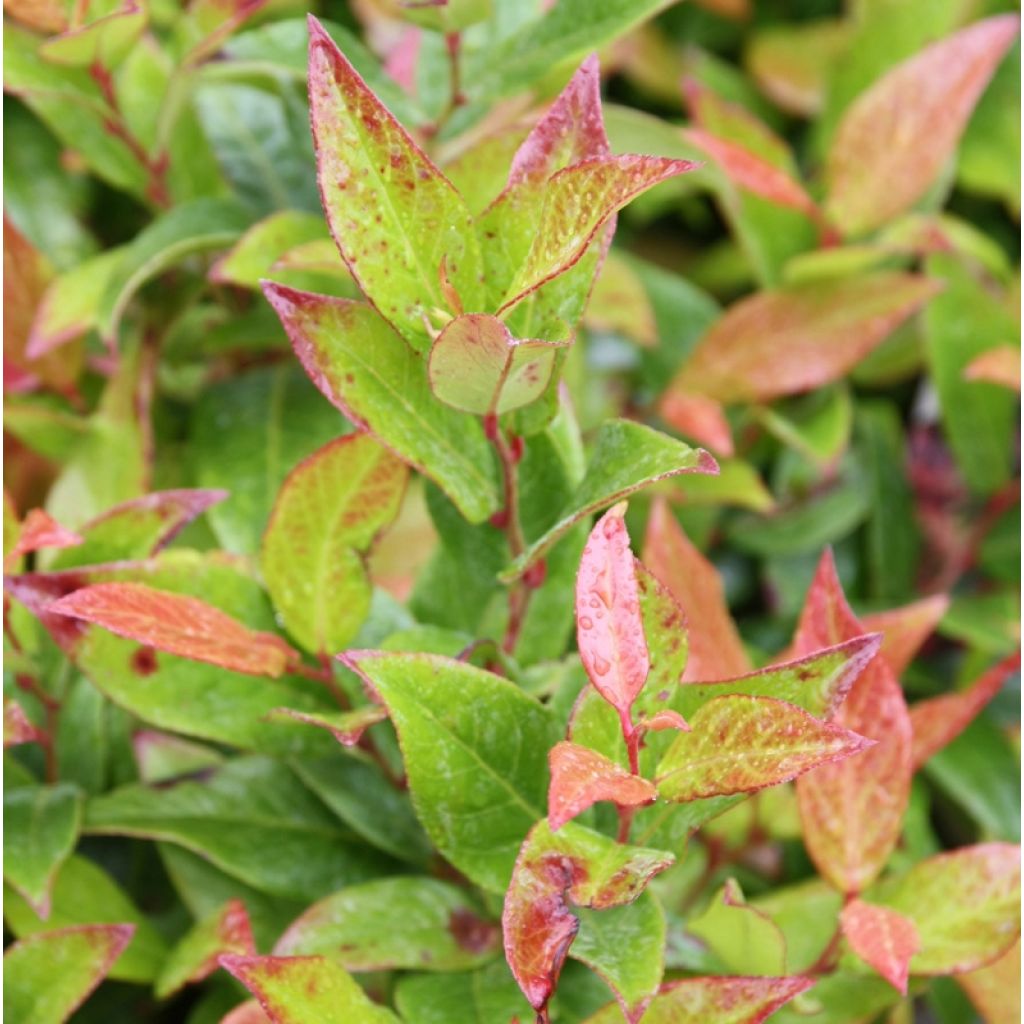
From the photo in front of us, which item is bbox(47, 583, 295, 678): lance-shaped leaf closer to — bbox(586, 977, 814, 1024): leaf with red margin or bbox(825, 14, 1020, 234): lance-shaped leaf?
bbox(586, 977, 814, 1024): leaf with red margin

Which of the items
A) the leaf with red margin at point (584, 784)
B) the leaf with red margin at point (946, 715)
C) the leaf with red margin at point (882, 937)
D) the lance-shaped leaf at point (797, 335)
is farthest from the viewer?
the lance-shaped leaf at point (797, 335)

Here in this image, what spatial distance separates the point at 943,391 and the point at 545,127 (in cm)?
57

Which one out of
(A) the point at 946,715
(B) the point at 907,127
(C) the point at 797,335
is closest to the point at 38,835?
(A) the point at 946,715

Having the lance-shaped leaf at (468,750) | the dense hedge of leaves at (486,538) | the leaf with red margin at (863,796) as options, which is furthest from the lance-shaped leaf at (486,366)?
the leaf with red margin at (863,796)

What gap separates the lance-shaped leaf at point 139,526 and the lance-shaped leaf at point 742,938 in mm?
323

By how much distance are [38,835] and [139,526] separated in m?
0.17

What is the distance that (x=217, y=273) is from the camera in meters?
0.79

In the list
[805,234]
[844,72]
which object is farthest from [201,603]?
[844,72]

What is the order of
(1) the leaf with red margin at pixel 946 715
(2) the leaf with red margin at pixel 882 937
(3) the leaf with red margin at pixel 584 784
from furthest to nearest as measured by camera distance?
(1) the leaf with red margin at pixel 946 715, (2) the leaf with red margin at pixel 882 937, (3) the leaf with red margin at pixel 584 784

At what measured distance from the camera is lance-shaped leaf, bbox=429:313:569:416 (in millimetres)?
524

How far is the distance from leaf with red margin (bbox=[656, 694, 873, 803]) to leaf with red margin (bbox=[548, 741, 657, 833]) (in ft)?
0.07

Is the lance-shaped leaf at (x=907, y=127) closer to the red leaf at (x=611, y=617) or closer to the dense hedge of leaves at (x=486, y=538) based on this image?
the dense hedge of leaves at (x=486, y=538)

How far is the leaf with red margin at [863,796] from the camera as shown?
675 mm

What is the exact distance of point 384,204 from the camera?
57cm
